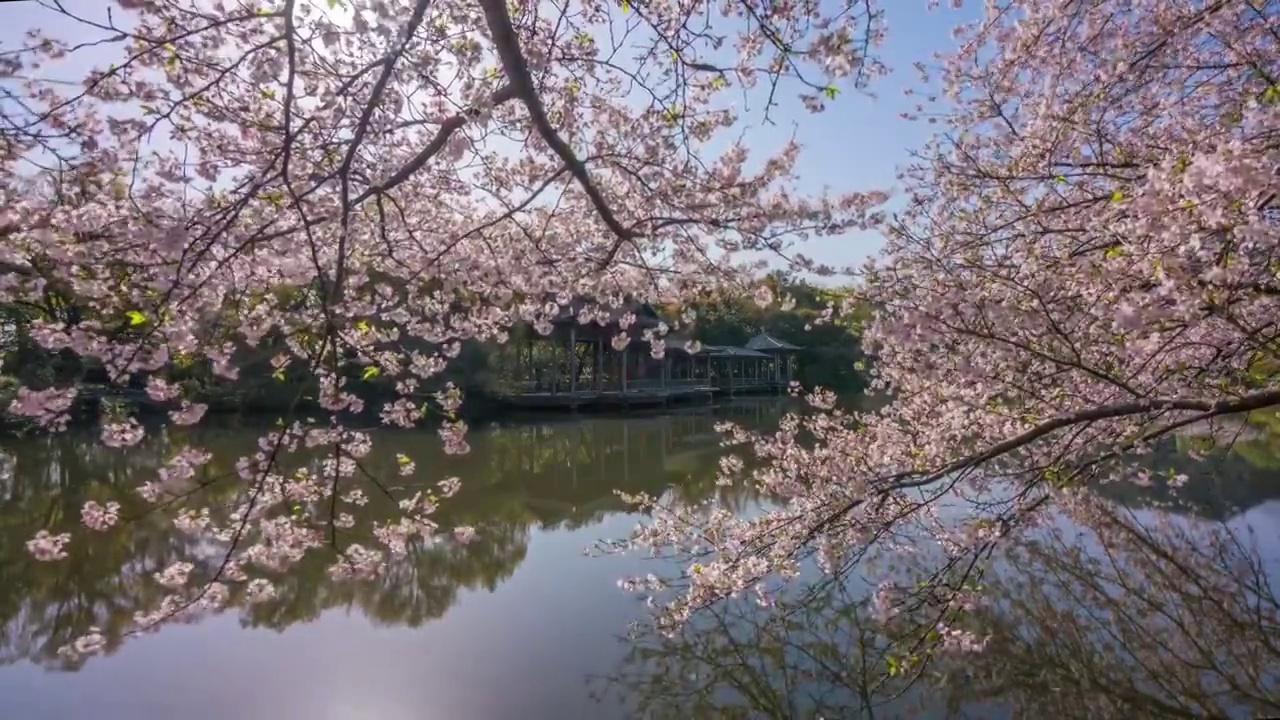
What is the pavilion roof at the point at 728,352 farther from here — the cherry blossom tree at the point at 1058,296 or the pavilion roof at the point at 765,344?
the cherry blossom tree at the point at 1058,296

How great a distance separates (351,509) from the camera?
7.91 metres

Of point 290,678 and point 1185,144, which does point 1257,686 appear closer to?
point 1185,144

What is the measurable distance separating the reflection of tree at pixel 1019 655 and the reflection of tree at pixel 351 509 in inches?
79.7

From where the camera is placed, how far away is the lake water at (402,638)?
12.9 feet

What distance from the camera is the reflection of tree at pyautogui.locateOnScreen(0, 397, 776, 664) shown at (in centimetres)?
536

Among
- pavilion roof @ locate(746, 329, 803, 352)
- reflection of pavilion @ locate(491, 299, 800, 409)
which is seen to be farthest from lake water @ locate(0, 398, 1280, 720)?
pavilion roof @ locate(746, 329, 803, 352)

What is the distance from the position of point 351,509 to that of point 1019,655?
6407 millimetres

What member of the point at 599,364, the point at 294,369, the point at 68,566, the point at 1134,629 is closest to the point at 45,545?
the point at 68,566

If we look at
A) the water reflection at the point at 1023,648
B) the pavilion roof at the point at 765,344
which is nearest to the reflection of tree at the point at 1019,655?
the water reflection at the point at 1023,648

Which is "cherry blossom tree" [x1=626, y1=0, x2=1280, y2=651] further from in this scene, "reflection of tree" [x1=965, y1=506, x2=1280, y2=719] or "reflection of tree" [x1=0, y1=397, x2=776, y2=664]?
"reflection of tree" [x1=0, y1=397, x2=776, y2=664]

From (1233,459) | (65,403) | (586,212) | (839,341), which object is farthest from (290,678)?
(839,341)

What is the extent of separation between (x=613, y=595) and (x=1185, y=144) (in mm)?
4234

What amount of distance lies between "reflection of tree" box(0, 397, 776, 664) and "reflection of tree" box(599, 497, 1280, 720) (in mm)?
2025

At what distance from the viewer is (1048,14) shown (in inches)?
131
